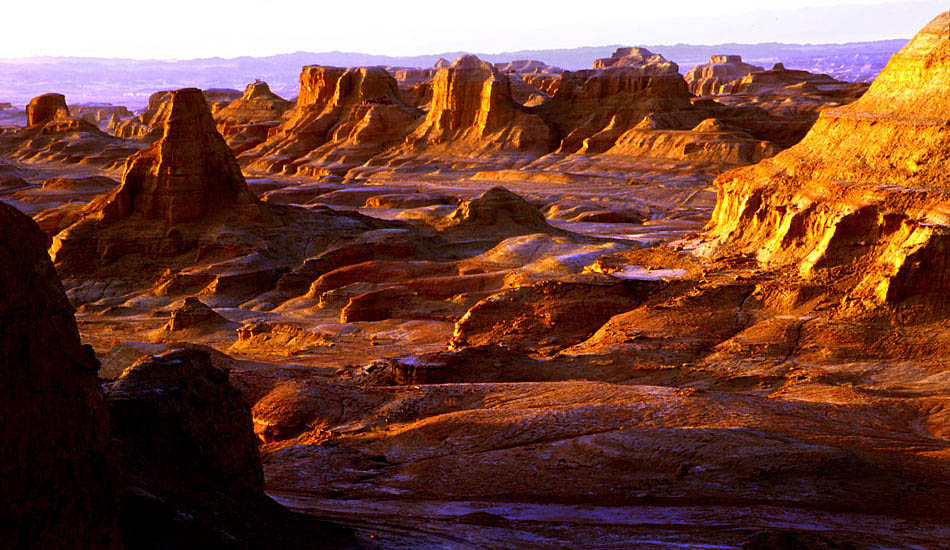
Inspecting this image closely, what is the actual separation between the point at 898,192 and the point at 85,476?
15657 millimetres

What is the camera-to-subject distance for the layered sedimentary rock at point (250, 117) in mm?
89125

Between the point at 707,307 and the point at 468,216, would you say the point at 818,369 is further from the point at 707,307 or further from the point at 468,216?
the point at 468,216

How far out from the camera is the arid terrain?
695 centimetres

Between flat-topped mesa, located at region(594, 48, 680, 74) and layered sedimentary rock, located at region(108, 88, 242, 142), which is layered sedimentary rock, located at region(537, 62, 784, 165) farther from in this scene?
layered sedimentary rock, located at region(108, 88, 242, 142)

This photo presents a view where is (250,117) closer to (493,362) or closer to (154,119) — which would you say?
(154,119)

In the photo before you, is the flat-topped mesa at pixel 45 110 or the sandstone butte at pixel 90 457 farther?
the flat-topped mesa at pixel 45 110

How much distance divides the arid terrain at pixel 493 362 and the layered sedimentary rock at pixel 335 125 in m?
36.0

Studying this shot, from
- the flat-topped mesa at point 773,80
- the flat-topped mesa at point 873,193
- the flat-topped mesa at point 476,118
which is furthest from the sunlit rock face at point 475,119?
the flat-topped mesa at point 873,193

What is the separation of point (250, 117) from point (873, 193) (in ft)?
283

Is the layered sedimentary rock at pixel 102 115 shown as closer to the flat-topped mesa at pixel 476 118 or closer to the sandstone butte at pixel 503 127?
the sandstone butte at pixel 503 127

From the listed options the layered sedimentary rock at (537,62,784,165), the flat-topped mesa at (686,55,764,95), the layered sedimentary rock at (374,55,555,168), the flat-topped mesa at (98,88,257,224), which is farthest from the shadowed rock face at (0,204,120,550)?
the flat-topped mesa at (686,55,764,95)

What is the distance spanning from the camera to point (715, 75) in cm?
12850

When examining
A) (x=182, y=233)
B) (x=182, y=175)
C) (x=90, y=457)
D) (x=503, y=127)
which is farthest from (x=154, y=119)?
(x=90, y=457)

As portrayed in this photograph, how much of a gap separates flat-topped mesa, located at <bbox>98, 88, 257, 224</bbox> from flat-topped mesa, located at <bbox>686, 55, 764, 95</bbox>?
9293 cm
